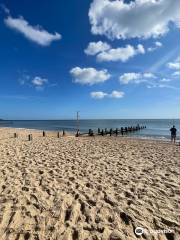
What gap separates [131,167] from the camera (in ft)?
27.1

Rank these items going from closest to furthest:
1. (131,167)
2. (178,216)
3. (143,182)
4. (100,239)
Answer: (100,239), (178,216), (143,182), (131,167)

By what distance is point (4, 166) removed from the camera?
26.0 ft

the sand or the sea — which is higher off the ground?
the sand

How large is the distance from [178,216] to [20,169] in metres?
5.89

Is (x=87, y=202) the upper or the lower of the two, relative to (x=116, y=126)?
upper

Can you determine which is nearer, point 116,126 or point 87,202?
point 87,202

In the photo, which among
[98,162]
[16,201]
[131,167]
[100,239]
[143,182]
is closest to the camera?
[100,239]

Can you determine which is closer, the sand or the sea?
the sand

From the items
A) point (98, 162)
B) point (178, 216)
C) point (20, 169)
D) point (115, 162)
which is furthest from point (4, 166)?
point (178, 216)

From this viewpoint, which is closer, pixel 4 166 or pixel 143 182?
pixel 143 182

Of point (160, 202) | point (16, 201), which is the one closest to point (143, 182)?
point (160, 202)

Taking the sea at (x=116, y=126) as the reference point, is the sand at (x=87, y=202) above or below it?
above

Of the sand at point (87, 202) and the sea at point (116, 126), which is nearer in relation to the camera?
the sand at point (87, 202)

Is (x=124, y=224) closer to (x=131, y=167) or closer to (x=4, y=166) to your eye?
(x=131, y=167)
